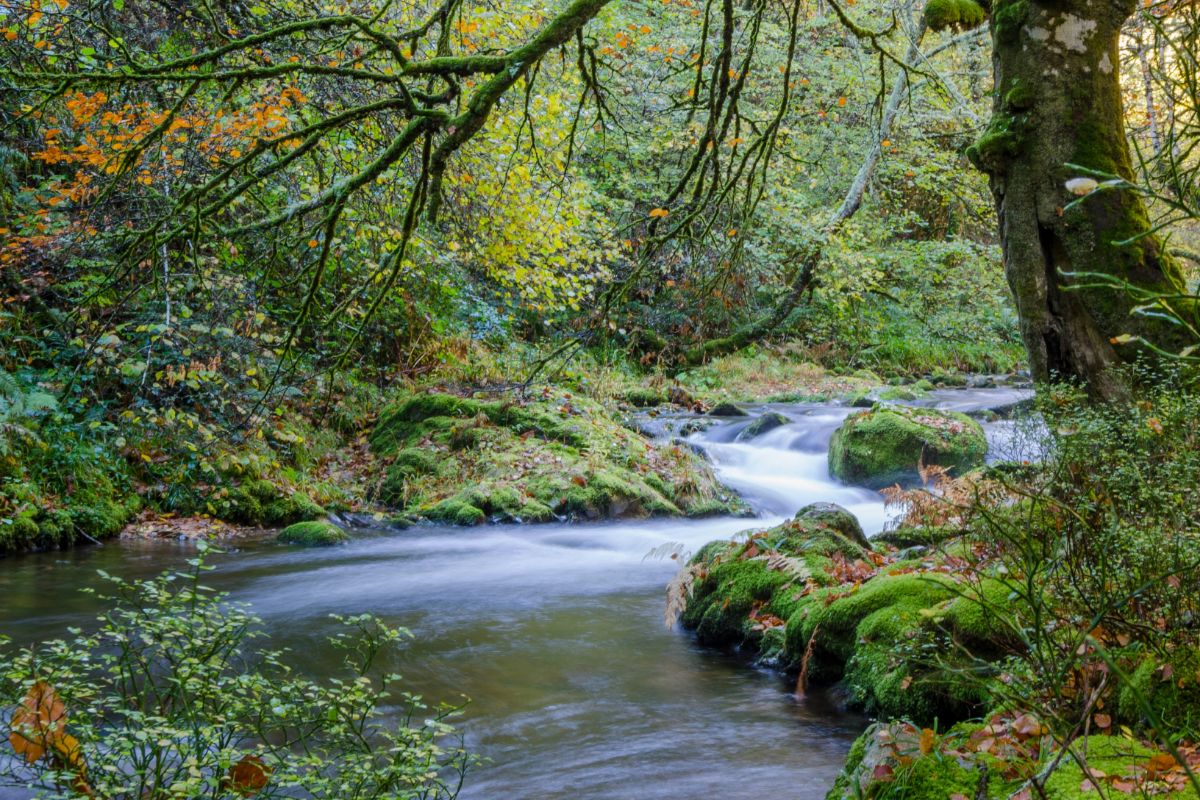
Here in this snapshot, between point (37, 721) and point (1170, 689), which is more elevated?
point (37, 721)

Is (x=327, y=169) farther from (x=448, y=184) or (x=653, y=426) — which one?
(x=653, y=426)

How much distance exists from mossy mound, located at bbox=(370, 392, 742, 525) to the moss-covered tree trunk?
20.5ft

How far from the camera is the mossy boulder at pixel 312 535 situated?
31.4ft

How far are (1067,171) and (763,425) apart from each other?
932 cm

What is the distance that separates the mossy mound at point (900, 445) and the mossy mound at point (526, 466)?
1905mm

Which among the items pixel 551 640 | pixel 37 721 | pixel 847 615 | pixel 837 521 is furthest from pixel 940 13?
pixel 37 721

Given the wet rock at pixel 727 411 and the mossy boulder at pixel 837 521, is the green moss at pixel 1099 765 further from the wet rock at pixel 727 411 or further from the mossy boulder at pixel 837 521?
the wet rock at pixel 727 411

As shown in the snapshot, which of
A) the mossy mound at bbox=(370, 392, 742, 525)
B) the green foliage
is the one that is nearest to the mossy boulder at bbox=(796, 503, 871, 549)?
the mossy mound at bbox=(370, 392, 742, 525)

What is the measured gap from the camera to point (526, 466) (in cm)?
1156

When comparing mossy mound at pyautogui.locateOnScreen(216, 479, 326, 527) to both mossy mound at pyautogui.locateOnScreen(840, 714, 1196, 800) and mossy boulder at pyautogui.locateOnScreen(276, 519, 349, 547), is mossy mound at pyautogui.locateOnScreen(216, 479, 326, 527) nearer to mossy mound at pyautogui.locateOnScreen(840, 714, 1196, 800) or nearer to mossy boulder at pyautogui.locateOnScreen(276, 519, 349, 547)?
mossy boulder at pyautogui.locateOnScreen(276, 519, 349, 547)

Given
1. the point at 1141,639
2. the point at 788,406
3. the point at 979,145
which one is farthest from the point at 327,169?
the point at 788,406

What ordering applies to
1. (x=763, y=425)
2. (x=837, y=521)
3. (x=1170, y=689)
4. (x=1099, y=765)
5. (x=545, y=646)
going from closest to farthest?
(x=1099, y=765)
(x=1170, y=689)
(x=545, y=646)
(x=837, y=521)
(x=763, y=425)

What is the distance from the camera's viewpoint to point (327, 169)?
9.25m

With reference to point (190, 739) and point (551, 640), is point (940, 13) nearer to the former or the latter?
point (551, 640)
